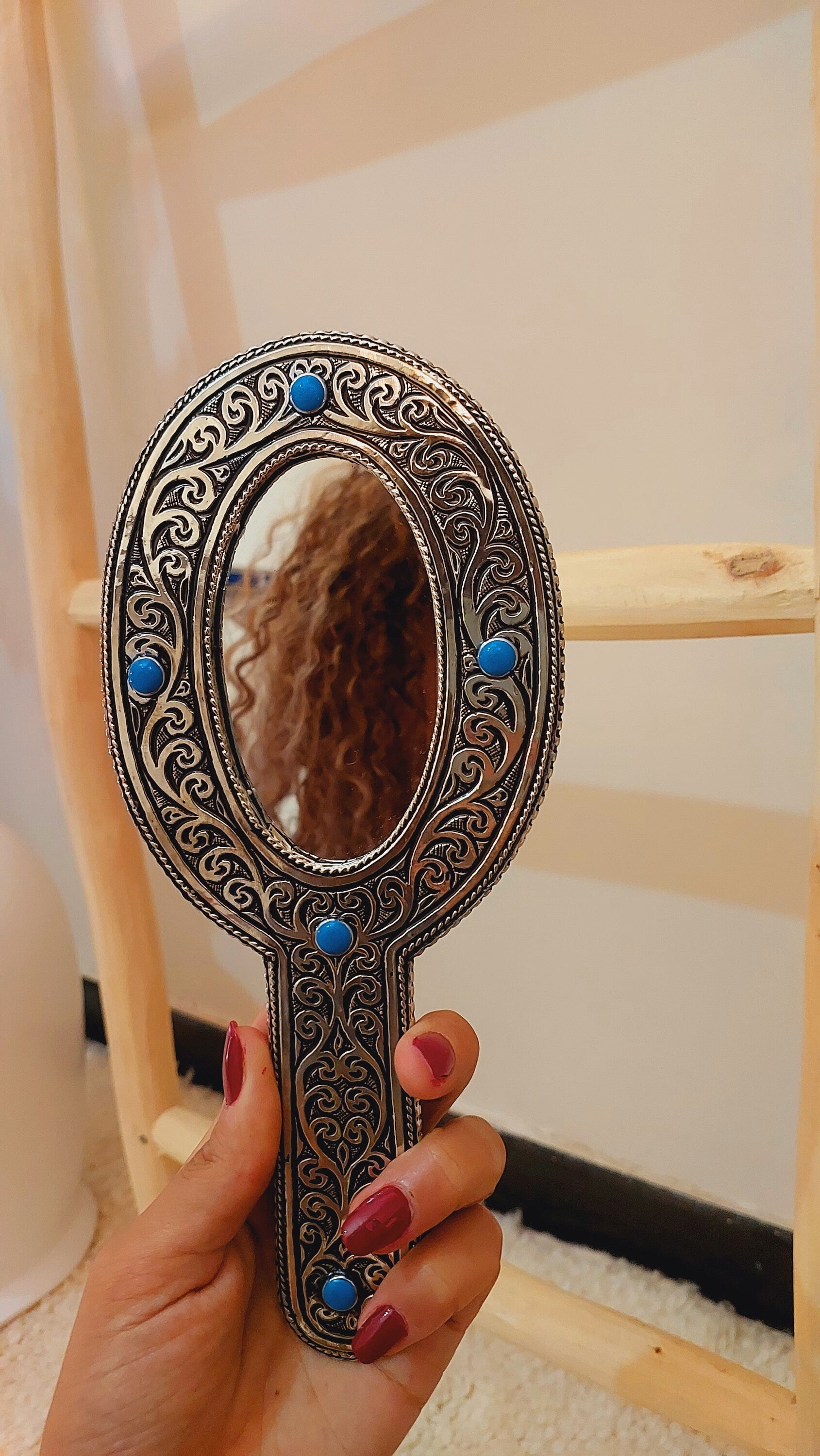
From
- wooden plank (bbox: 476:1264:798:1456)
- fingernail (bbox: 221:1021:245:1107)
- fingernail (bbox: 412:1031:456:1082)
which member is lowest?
wooden plank (bbox: 476:1264:798:1456)

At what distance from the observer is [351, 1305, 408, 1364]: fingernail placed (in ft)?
1.13

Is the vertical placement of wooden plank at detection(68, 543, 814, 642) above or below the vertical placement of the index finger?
above

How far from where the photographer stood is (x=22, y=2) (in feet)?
1.99

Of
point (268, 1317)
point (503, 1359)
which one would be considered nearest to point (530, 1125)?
point (503, 1359)

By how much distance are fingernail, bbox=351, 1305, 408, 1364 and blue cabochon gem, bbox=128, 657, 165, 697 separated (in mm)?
249

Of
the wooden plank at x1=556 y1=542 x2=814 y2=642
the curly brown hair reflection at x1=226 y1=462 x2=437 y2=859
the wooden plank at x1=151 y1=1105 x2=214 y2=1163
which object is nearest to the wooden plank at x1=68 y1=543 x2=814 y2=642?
the wooden plank at x1=556 y1=542 x2=814 y2=642

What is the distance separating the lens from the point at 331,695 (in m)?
0.35

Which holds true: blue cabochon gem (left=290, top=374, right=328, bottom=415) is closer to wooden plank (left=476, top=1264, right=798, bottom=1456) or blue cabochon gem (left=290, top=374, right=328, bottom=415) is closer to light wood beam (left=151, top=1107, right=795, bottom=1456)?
light wood beam (left=151, top=1107, right=795, bottom=1456)

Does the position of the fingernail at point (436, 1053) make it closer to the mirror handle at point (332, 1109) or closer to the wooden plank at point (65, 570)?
the mirror handle at point (332, 1109)

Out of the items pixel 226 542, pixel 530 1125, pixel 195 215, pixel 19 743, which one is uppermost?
pixel 195 215

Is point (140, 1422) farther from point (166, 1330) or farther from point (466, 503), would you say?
point (466, 503)

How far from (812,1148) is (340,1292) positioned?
23 centimetres

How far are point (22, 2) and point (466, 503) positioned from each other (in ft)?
1.85

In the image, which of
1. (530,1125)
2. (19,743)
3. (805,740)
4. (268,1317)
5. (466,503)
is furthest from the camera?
(19,743)
